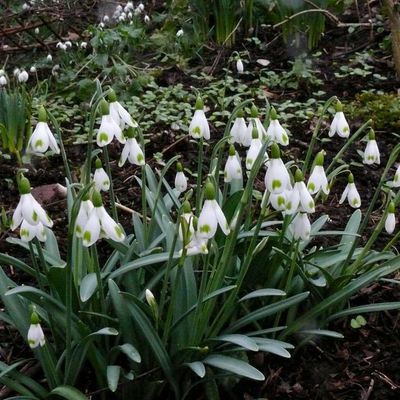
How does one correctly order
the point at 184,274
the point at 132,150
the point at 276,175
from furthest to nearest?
the point at 184,274
the point at 132,150
the point at 276,175

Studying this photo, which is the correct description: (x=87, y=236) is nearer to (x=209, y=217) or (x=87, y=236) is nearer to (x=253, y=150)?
(x=209, y=217)

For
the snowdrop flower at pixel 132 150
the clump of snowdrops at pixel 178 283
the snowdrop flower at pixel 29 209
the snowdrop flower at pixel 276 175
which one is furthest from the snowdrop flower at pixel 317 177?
the snowdrop flower at pixel 29 209

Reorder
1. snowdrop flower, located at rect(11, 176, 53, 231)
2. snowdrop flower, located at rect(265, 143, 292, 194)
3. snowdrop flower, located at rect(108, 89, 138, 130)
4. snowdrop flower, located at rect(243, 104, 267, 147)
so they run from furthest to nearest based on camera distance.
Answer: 1. snowdrop flower, located at rect(243, 104, 267, 147)
2. snowdrop flower, located at rect(108, 89, 138, 130)
3. snowdrop flower, located at rect(265, 143, 292, 194)
4. snowdrop flower, located at rect(11, 176, 53, 231)

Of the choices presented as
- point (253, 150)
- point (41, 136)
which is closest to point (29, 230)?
point (41, 136)

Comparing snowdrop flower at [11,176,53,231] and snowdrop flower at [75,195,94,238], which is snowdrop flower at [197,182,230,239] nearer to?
snowdrop flower at [75,195,94,238]

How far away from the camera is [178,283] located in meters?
2.01

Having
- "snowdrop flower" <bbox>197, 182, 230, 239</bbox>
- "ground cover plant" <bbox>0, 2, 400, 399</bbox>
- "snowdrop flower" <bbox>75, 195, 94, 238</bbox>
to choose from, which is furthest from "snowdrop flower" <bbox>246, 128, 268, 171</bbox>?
"snowdrop flower" <bbox>75, 195, 94, 238</bbox>

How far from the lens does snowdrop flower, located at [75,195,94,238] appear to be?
64.7 inches

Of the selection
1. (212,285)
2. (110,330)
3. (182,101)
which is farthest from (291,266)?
(182,101)

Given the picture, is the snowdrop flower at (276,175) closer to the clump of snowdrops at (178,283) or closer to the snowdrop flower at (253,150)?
the clump of snowdrops at (178,283)

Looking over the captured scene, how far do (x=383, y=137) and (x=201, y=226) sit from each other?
249 cm

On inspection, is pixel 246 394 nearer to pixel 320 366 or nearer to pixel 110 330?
pixel 320 366

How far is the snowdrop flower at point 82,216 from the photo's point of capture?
1644 millimetres

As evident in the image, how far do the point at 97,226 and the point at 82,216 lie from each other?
7 cm
